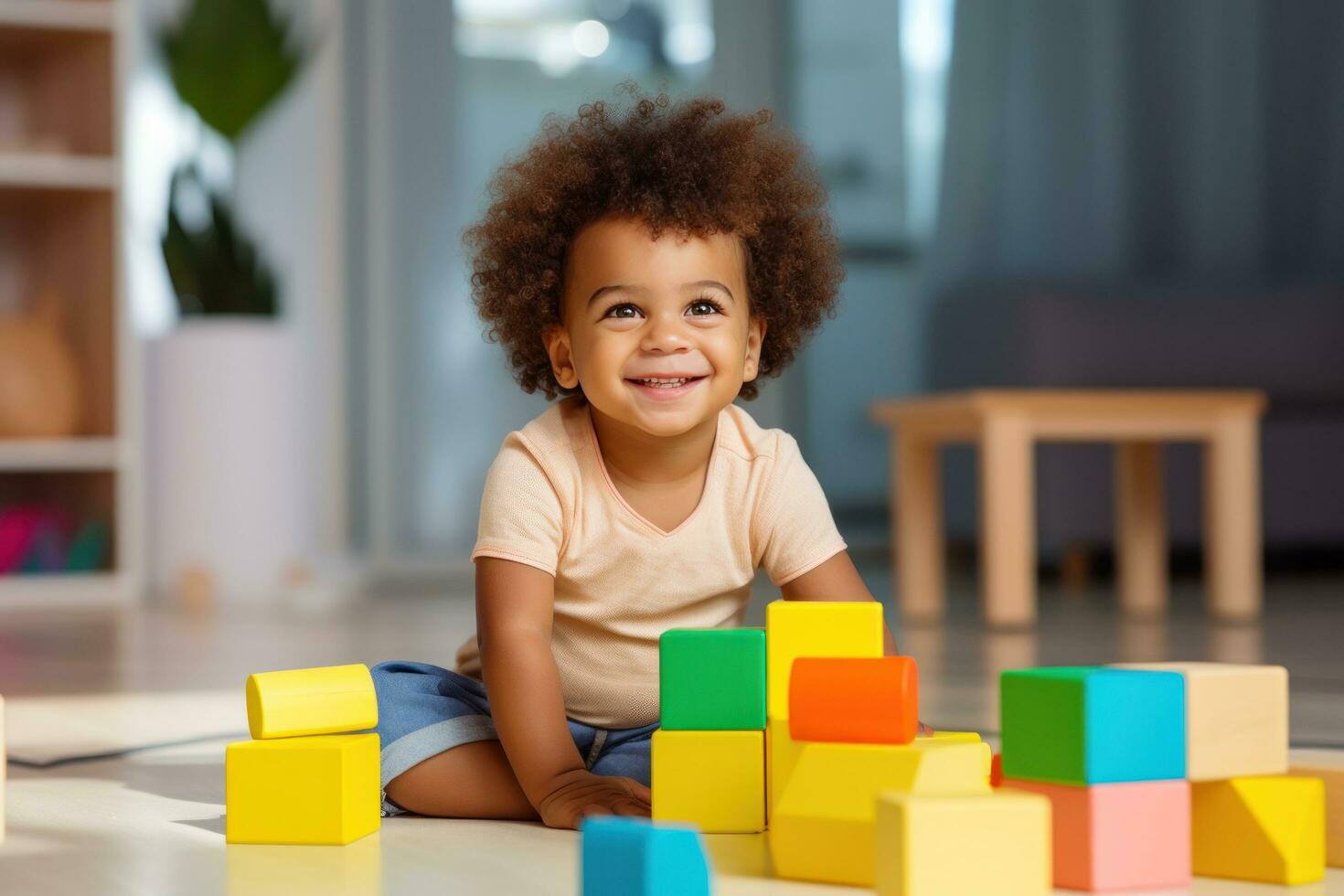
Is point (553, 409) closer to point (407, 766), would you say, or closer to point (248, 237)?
point (407, 766)

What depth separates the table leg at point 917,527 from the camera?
Answer: 103 inches

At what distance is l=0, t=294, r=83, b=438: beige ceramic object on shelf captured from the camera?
299 cm

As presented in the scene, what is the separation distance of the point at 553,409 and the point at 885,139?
3.06 metres

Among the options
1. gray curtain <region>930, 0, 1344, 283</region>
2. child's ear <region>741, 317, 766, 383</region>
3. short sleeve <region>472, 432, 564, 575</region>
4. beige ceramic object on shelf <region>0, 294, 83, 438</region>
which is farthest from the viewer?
gray curtain <region>930, 0, 1344, 283</region>

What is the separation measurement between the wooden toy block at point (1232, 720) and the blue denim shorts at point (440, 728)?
393 mm

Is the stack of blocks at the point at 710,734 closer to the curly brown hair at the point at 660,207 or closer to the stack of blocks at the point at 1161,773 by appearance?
the stack of blocks at the point at 1161,773

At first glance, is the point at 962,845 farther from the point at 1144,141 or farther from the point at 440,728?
the point at 1144,141

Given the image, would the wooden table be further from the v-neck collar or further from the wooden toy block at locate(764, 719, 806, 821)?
the wooden toy block at locate(764, 719, 806, 821)

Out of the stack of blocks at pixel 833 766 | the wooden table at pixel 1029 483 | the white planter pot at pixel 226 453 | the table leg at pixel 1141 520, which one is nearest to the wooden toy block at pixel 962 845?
the stack of blocks at pixel 833 766

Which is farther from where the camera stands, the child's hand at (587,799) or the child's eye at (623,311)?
the child's eye at (623,311)

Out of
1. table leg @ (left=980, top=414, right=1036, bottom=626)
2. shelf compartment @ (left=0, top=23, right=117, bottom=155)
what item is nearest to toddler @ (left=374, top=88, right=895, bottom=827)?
table leg @ (left=980, top=414, right=1036, bottom=626)

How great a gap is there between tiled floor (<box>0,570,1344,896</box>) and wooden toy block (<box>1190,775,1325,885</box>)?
16mm

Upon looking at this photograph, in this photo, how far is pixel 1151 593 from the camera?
9.06ft

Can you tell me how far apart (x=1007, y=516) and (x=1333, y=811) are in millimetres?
1557
